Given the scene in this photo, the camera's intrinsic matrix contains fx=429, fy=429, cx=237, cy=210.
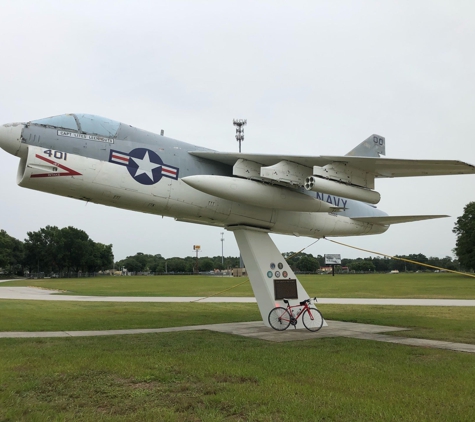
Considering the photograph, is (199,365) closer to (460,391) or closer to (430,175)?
(460,391)

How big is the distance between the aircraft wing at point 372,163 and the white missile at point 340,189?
23.3 inches

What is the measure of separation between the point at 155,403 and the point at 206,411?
28.2 inches

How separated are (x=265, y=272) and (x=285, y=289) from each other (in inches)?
32.9

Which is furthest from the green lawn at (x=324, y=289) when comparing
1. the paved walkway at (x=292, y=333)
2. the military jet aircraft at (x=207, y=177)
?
the military jet aircraft at (x=207, y=177)

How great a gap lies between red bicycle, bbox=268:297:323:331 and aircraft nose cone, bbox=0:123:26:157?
26.4ft

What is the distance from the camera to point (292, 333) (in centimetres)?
1215

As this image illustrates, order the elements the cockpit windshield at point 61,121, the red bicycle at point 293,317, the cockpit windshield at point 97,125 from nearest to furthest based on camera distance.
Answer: the cockpit windshield at point 61,121 → the cockpit windshield at point 97,125 → the red bicycle at point 293,317

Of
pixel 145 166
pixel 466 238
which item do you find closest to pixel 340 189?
pixel 145 166

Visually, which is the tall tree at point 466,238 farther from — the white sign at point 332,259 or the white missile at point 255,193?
the white missile at point 255,193

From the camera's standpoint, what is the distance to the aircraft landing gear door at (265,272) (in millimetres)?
13070

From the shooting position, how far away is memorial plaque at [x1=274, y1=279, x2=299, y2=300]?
517 inches

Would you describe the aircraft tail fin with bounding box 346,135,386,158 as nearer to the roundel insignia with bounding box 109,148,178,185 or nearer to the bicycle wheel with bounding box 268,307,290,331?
the bicycle wheel with bounding box 268,307,290,331

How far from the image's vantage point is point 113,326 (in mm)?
13664

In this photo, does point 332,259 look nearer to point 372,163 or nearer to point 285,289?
point 285,289
